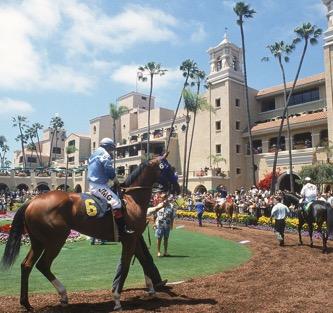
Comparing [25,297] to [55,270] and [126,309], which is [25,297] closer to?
[126,309]

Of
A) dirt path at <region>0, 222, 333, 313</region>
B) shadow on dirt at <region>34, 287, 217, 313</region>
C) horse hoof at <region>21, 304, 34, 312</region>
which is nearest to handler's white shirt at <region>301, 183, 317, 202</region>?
dirt path at <region>0, 222, 333, 313</region>

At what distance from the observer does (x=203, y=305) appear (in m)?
6.48

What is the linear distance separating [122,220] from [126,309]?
1.41m

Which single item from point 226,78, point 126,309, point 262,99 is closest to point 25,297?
point 126,309

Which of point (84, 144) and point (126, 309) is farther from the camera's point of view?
point (84, 144)

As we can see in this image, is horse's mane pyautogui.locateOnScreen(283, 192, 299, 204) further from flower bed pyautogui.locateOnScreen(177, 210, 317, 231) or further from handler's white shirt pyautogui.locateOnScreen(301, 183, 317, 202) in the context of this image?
flower bed pyautogui.locateOnScreen(177, 210, 317, 231)

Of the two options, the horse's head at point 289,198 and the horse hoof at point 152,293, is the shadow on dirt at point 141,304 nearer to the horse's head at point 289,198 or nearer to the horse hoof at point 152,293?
the horse hoof at point 152,293

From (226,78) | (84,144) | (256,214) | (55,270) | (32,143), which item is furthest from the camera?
(32,143)

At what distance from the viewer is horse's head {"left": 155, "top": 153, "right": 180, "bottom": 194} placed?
7.18 m

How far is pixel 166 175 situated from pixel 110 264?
15.0 feet

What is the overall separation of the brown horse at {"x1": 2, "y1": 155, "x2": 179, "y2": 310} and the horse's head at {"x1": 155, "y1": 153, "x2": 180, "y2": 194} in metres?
0.48

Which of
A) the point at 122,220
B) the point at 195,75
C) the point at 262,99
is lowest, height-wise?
the point at 122,220

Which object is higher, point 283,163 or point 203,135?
point 203,135

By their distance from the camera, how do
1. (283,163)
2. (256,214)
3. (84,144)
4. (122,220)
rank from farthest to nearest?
(84,144)
(283,163)
(256,214)
(122,220)
